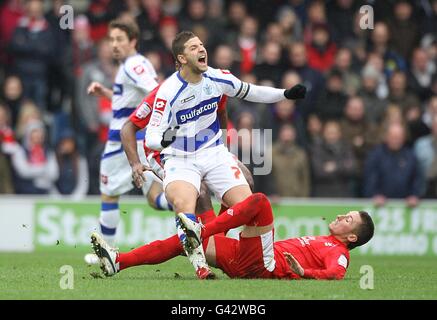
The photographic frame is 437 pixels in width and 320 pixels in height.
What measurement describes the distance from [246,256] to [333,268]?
0.81 metres

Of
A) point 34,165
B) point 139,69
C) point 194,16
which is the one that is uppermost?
point 194,16

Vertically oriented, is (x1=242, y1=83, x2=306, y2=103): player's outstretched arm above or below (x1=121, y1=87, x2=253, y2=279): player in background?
above

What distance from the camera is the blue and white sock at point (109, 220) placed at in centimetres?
1345

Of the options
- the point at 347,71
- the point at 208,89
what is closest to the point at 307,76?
the point at 347,71

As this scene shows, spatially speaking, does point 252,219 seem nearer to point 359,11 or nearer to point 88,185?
point 88,185

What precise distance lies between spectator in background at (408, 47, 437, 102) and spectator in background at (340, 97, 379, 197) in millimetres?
1668

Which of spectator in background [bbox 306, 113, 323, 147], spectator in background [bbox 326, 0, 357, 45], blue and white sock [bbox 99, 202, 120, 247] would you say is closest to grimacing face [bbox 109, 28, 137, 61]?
blue and white sock [bbox 99, 202, 120, 247]

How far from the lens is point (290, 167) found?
17.1 metres

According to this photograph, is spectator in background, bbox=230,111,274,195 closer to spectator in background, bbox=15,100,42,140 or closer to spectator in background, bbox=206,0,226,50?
spectator in background, bbox=206,0,226,50

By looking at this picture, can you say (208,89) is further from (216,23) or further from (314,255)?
(216,23)

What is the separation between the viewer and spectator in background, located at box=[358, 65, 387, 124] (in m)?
18.3

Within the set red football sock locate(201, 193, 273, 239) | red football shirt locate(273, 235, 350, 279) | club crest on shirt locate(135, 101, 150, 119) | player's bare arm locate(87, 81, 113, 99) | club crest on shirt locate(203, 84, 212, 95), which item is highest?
club crest on shirt locate(203, 84, 212, 95)

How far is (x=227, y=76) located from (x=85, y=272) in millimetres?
2494

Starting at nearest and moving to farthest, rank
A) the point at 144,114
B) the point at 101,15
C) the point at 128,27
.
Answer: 1. the point at 144,114
2. the point at 128,27
3. the point at 101,15
